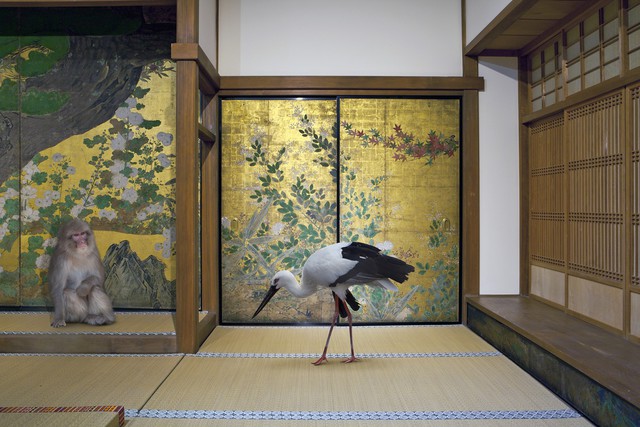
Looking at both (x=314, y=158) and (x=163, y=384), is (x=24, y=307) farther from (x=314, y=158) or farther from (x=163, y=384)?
(x=314, y=158)

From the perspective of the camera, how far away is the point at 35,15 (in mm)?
4328

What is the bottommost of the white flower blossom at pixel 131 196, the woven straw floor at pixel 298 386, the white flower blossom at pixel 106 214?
the woven straw floor at pixel 298 386

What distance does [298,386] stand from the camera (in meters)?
2.86

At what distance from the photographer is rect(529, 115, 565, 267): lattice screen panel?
150 inches

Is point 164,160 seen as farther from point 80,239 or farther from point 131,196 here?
point 80,239

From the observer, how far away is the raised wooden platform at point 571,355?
2.23 m

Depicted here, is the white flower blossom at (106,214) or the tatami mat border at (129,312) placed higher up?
the white flower blossom at (106,214)

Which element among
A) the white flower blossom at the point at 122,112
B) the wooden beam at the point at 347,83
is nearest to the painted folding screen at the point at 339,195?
the wooden beam at the point at 347,83

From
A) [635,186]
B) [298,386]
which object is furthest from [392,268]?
[635,186]

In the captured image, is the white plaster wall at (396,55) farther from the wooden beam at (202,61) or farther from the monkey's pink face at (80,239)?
the monkey's pink face at (80,239)

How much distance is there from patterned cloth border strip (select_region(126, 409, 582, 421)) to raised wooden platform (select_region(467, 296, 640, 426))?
17cm

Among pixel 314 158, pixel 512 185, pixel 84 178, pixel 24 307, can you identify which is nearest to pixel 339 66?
pixel 314 158

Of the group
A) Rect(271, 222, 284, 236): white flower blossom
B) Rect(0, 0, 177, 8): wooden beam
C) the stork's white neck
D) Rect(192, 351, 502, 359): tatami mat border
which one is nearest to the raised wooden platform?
Rect(192, 351, 502, 359): tatami mat border

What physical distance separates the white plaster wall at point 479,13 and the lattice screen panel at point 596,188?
88 centimetres
